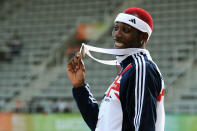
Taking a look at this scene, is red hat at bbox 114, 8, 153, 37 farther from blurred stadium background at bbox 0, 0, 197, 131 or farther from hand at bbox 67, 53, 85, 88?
blurred stadium background at bbox 0, 0, 197, 131

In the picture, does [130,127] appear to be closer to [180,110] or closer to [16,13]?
[180,110]

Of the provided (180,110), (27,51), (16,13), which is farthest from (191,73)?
(16,13)

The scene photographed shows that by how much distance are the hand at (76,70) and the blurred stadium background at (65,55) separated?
8.17 meters

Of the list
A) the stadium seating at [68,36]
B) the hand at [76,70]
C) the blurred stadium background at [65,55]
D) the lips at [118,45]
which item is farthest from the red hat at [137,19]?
the stadium seating at [68,36]

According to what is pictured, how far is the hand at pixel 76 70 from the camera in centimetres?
285

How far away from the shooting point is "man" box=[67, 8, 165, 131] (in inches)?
93.4

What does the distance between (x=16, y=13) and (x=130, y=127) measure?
55.3 feet

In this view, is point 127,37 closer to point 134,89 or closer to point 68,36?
point 134,89

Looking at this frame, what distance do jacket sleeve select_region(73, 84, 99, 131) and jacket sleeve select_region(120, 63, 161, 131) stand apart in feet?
1.46

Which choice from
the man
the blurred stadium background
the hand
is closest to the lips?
the man

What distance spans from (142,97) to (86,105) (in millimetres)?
634

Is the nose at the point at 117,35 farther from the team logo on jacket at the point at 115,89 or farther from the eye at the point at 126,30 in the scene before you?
the team logo on jacket at the point at 115,89

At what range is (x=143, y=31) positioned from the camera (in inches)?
103

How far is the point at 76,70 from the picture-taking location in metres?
2.89
